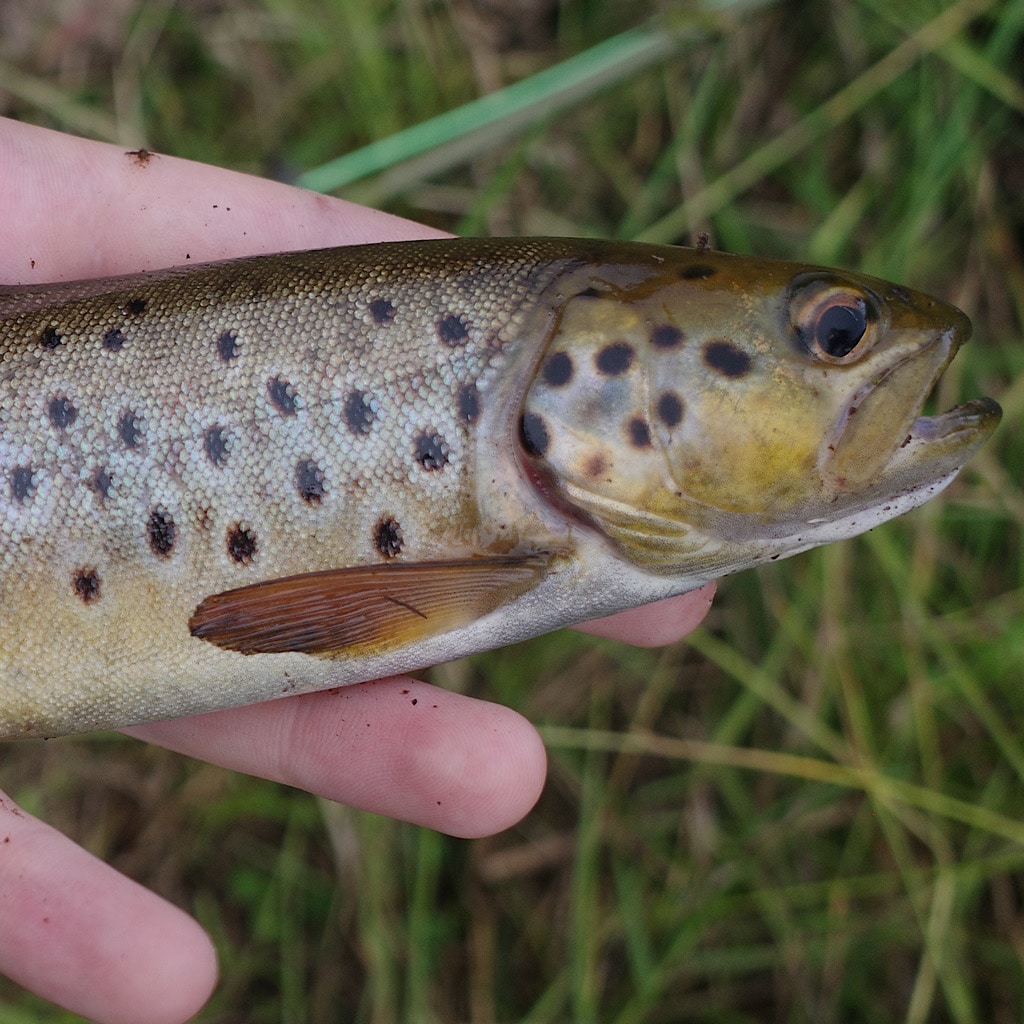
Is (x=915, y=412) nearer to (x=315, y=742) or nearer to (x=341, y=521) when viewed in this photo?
(x=341, y=521)

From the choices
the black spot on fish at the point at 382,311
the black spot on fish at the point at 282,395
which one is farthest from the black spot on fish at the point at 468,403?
the black spot on fish at the point at 282,395

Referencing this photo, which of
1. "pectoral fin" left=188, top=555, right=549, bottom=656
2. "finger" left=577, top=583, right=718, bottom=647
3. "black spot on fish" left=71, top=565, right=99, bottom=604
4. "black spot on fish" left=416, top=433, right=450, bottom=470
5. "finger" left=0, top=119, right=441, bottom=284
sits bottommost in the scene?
"pectoral fin" left=188, top=555, right=549, bottom=656

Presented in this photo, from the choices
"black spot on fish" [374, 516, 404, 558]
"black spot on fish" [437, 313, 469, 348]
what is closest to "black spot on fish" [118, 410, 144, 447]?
"black spot on fish" [374, 516, 404, 558]

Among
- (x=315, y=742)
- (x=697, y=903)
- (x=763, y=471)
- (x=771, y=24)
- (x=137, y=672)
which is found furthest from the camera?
(x=771, y=24)

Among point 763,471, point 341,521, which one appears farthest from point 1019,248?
point 341,521

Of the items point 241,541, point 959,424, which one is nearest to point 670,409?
point 959,424

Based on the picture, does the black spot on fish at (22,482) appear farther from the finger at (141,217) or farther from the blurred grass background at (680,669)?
the blurred grass background at (680,669)

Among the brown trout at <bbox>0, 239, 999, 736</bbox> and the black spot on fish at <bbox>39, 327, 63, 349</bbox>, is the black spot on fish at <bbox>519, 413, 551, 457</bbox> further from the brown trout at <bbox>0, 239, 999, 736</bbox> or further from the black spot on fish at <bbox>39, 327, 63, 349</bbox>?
the black spot on fish at <bbox>39, 327, 63, 349</bbox>
